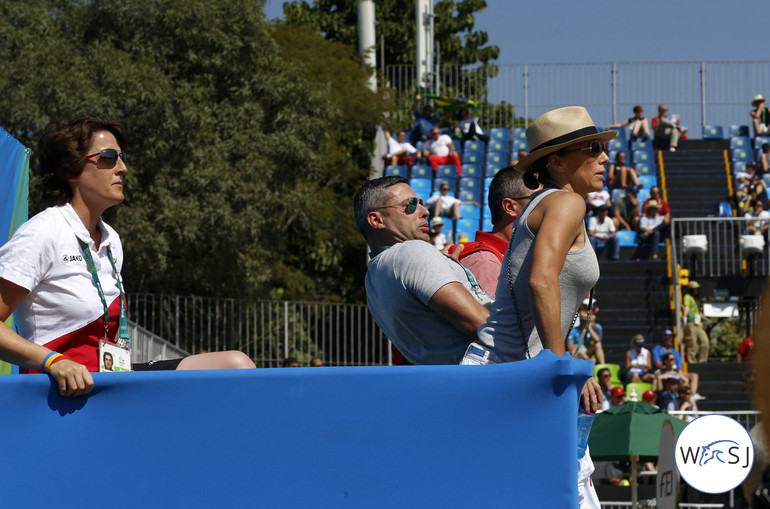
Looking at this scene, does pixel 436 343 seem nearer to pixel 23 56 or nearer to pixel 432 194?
pixel 23 56

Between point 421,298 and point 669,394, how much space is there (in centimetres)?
1170

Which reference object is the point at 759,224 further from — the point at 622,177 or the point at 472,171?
the point at 472,171

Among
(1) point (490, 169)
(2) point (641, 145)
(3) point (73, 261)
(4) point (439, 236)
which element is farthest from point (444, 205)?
(3) point (73, 261)

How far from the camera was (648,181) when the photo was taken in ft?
75.9

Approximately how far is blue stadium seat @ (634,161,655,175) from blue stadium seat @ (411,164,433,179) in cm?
A: 425

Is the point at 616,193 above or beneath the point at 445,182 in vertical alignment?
beneath

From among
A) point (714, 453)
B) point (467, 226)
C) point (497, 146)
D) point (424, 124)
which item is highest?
point (424, 124)

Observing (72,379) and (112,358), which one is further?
(112,358)

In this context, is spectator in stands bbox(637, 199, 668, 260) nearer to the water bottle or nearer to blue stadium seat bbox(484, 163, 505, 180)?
blue stadium seat bbox(484, 163, 505, 180)

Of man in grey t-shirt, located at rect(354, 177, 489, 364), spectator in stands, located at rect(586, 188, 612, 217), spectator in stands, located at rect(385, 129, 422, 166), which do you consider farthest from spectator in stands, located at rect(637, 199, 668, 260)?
man in grey t-shirt, located at rect(354, 177, 489, 364)

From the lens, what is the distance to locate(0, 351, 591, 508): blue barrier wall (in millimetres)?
2709

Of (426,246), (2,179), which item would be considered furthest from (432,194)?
(426,246)

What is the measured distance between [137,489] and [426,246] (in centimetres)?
147

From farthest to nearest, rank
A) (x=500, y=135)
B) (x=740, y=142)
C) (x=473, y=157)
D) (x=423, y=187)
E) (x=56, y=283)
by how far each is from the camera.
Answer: (x=500, y=135) < (x=740, y=142) < (x=473, y=157) < (x=423, y=187) < (x=56, y=283)
